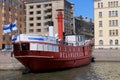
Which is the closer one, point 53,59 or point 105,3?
point 53,59

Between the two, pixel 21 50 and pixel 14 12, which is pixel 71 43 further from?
pixel 14 12

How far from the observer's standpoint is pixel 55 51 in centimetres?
4597

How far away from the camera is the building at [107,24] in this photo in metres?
98.6

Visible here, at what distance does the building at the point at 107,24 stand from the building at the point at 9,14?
3157 centimetres

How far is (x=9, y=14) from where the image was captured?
112m

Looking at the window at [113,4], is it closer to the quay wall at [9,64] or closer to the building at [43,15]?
the building at [43,15]

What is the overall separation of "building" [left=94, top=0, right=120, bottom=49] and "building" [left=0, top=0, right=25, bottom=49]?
3157cm

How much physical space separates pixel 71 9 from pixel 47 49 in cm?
9859

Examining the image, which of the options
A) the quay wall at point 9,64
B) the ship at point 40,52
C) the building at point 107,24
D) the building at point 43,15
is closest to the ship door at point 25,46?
the ship at point 40,52

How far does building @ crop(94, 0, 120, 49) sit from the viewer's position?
98.6 m

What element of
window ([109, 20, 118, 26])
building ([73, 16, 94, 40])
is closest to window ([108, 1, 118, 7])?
window ([109, 20, 118, 26])

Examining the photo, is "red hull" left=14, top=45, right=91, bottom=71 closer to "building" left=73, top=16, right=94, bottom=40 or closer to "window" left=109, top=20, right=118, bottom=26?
"window" left=109, top=20, right=118, bottom=26

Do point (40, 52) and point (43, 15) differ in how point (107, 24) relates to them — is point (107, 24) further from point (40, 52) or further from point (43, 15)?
point (40, 52)

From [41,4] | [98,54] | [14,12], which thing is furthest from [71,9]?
[98,54]
